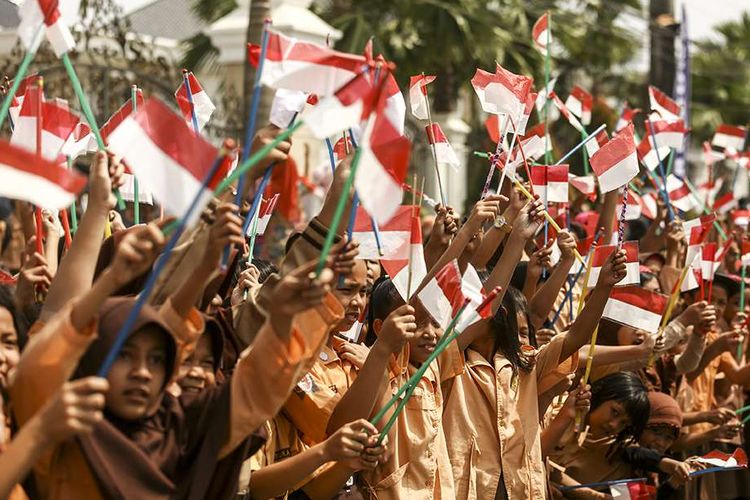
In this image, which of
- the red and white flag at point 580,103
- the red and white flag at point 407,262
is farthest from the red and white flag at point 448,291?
the red and white flag at point 580,103

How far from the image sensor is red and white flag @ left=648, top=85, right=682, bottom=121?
318 inches

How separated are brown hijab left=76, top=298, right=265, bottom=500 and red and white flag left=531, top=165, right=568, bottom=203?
317 centimetres

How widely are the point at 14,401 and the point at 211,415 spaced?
17.5 inches

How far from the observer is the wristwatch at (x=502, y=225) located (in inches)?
202

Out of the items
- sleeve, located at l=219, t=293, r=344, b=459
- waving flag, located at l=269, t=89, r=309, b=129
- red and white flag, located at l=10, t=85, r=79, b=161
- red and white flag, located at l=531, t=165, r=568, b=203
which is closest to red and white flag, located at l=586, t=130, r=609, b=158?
red and white flag, located at l=531, t=165, r=568, b=203

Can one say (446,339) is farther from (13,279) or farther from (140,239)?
(13,279)

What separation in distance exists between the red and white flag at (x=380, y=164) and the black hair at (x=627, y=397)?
2648 millimetres

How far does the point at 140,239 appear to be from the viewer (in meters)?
2.85

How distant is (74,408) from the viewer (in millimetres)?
2658

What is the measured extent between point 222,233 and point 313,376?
1.06 meters

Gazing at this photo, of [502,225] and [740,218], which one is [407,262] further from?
[740,218]

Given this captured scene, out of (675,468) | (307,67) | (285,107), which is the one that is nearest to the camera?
(307,67)

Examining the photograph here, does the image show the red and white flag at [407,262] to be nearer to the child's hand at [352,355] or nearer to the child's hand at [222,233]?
the child's hand at [352,355]

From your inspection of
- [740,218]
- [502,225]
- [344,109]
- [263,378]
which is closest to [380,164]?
[344,109]
